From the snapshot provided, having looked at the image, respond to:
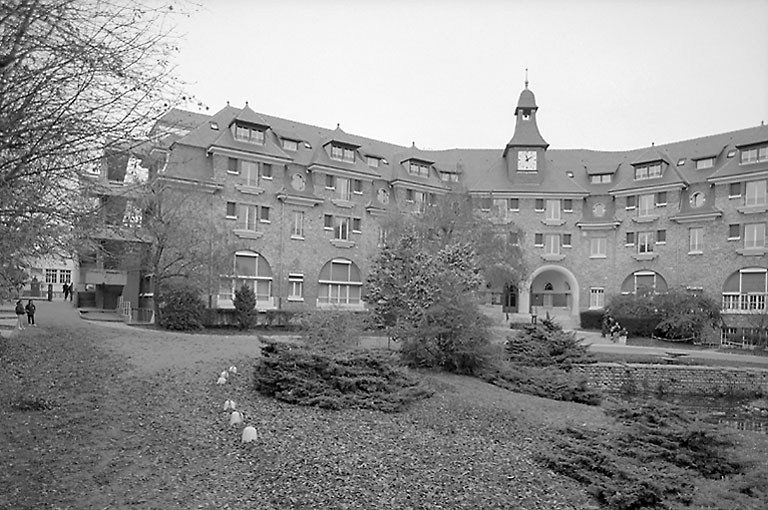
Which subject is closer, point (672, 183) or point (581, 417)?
point (581, 417)

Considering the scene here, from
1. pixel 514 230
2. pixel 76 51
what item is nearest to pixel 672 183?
pixel 514 230

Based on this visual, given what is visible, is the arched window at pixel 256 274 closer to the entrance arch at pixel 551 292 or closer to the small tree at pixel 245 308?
the small tree at pixel 245 308

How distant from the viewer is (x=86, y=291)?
35938 millimetres

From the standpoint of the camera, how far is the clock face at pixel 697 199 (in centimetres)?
4106

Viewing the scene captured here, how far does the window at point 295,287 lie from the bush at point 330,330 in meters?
21.0

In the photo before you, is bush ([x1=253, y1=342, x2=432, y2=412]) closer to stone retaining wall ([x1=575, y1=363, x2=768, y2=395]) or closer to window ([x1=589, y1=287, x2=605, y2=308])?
stone retaining wall ([x1=575, y1=363, x2=768, y2=395])

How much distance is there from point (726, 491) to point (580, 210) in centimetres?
3968

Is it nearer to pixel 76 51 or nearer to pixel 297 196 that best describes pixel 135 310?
pixel 297 196

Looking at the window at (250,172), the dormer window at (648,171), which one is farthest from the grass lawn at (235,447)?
the dormer window at (648,171)

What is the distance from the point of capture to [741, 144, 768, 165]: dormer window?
38188 mm

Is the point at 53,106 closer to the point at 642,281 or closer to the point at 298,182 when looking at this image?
the point at 298,182

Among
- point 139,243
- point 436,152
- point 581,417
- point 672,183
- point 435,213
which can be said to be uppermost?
point 436,152

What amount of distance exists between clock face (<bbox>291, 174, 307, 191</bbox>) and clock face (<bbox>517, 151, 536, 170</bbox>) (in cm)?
1870

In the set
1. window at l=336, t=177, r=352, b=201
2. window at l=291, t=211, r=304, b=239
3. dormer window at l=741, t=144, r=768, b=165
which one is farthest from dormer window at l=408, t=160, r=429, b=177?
dormer window at l=741, t=144, r=768, b=165
